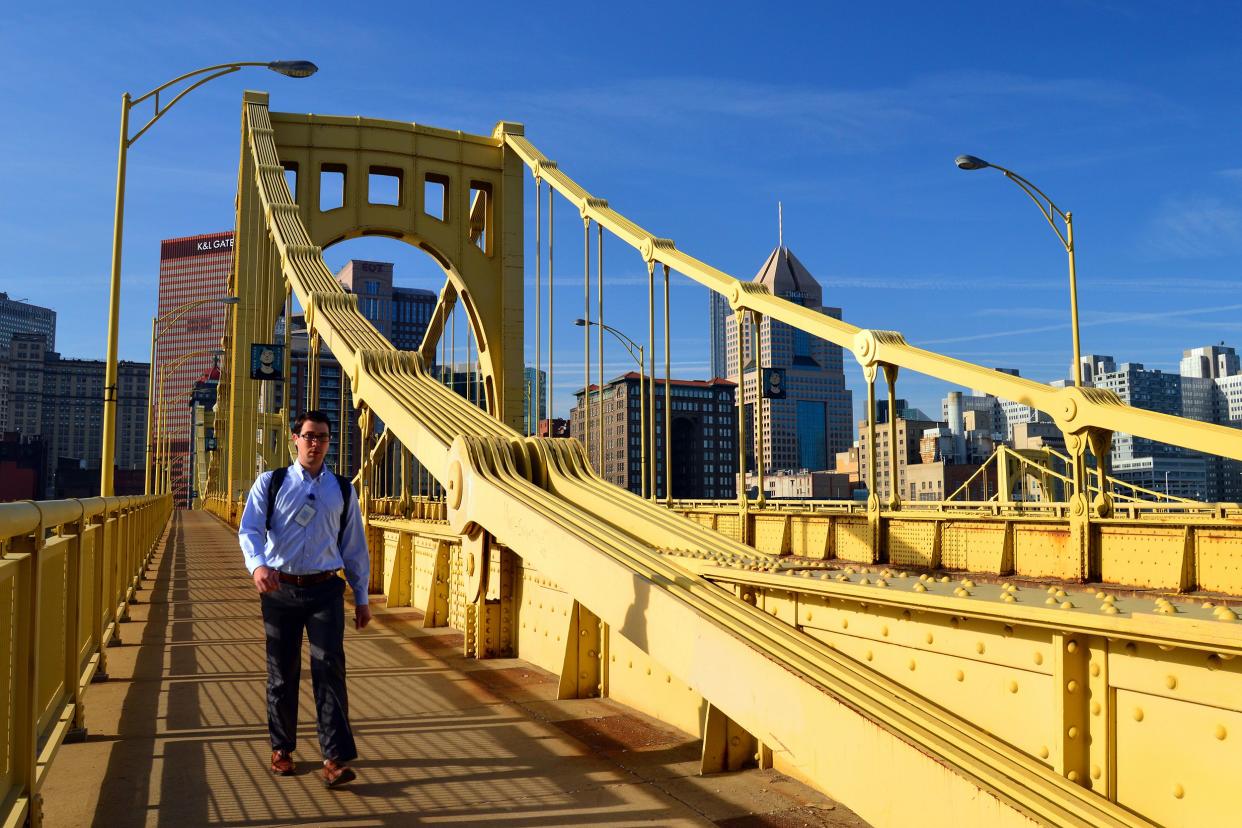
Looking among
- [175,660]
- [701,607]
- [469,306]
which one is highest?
[469,306]

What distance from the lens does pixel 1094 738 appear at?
3.02 m

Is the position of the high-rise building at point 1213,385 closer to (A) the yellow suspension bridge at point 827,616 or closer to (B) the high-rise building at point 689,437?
(B) the high-rise building at point 689,437

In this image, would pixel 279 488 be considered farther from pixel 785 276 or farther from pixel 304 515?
pixel 785 276

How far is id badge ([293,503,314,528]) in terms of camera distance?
5008 millimetres

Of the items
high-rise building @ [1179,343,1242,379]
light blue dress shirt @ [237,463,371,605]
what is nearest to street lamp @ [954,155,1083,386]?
light blue dress shirt @ [237,463,371,605]

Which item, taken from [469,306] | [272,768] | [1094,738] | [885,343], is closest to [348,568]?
[272,768]

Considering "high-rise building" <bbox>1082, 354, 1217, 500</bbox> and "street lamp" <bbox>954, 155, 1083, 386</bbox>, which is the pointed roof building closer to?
"high-rise building" <bbox>1082, 354, 1217, 500</bbox>

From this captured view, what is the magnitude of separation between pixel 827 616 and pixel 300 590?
8.29 ft

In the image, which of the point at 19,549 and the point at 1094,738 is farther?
the point at 19,549

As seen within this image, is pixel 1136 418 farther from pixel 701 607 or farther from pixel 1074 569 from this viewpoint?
pixel 701 607

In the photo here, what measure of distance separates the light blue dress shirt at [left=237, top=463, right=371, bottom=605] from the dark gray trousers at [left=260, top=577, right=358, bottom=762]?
119 millimetres

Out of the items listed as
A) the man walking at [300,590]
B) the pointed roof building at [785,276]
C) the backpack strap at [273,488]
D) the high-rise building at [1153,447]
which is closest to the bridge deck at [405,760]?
the man walking at [300,590]

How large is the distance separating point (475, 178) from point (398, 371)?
17.8 m

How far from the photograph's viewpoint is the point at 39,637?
3973 millimetres
